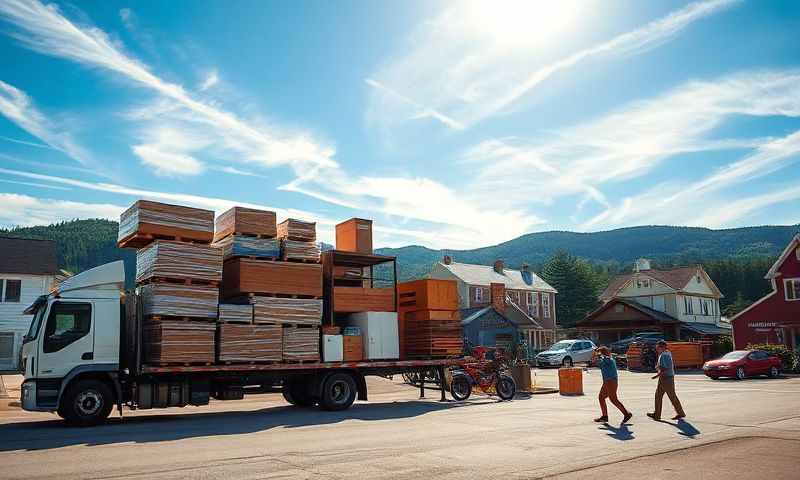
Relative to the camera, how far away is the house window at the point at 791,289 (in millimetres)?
42500

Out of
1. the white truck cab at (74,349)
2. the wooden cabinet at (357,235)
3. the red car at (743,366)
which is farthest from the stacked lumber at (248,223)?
the red car at (743,366)

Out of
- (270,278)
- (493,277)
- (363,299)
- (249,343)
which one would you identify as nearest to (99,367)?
(249,343)

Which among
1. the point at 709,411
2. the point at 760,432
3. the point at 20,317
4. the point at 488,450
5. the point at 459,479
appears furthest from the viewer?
the point at 20,317

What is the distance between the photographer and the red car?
3064 cm

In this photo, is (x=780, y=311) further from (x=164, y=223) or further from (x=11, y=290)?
(x=11, y=290)

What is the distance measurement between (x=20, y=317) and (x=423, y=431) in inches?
1209

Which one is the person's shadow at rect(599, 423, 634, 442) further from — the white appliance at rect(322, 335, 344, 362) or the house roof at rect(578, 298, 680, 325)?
the house roof at rect(578, 298, 680, 325)

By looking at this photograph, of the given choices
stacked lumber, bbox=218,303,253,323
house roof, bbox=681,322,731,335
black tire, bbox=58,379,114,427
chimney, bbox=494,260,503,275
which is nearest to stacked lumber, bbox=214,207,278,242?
stacked lumber, bbox=218,303,253,323

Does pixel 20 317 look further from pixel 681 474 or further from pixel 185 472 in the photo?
pixel 681 474

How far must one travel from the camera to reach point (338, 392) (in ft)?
59.1


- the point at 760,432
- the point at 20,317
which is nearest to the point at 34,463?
the point at 760,432

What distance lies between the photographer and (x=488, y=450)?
10.6 meters

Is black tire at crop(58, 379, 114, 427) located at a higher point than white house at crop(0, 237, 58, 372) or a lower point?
lower

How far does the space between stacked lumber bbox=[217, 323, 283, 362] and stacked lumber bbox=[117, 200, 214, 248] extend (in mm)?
2367
